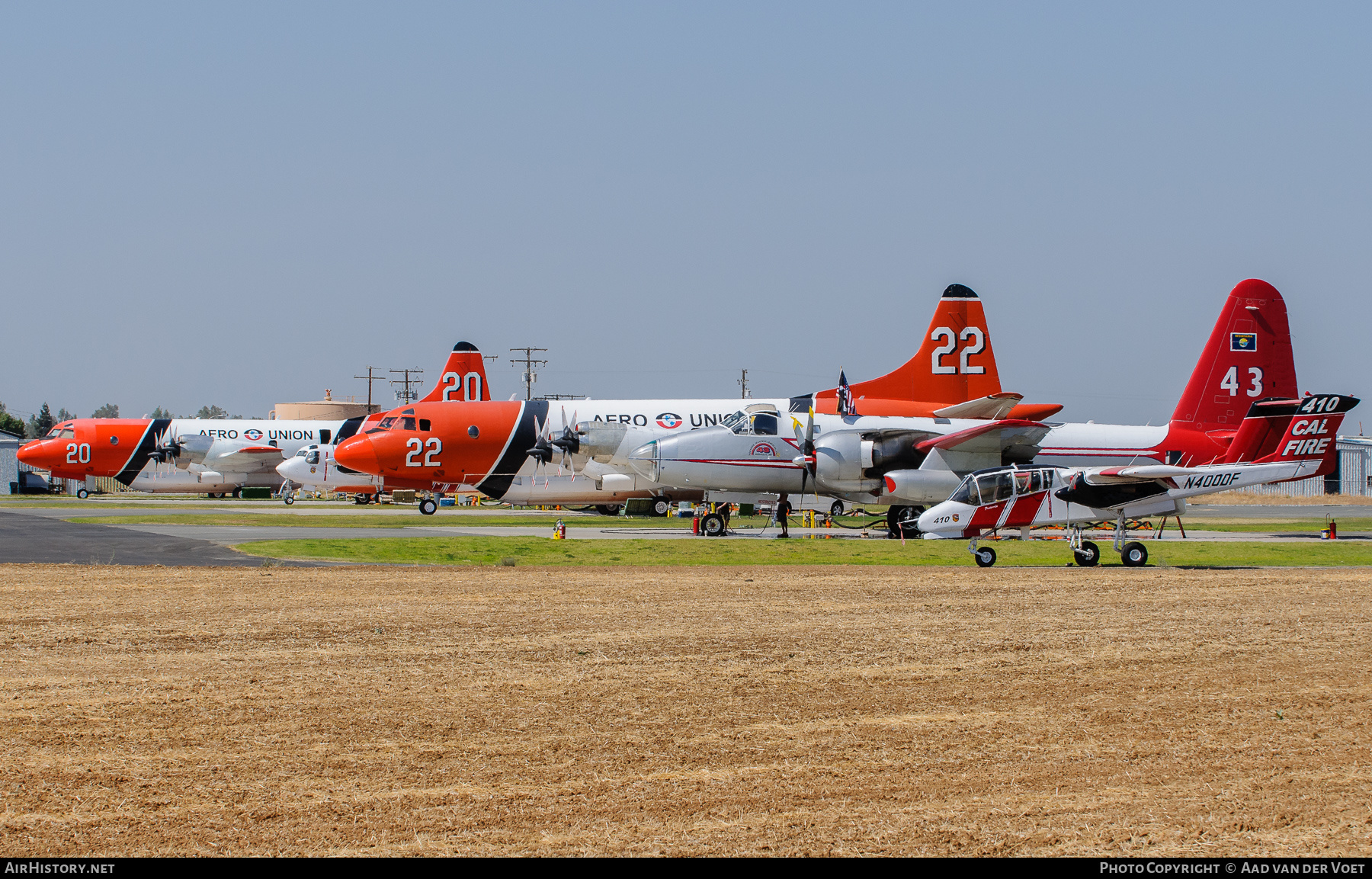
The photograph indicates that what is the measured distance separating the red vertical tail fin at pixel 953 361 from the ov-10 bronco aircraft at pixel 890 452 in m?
2.34

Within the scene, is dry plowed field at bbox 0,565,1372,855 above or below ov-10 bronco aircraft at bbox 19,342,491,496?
below

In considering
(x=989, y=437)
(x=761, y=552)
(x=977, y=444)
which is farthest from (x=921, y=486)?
(x=761, y=552)

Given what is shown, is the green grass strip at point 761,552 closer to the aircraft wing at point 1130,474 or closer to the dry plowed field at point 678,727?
the aircraft wing at point 1130,474

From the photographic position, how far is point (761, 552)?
1038 inches

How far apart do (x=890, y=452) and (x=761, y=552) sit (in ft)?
24.1

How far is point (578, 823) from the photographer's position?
6.68 meters

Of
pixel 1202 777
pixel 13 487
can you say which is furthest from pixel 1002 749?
pixel 13 487

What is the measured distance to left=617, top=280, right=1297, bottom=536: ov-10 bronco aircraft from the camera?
31.7 meters

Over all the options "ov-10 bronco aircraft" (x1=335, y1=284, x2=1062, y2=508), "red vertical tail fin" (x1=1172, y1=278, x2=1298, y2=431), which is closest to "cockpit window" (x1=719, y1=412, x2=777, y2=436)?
"ov-10 bronco aircraft" (x1=335, y1=284, x2=1062, y2=508)

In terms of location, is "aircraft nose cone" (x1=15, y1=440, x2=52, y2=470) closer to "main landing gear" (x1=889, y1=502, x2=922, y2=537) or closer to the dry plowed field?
"main landing gear" (x1=889, y1=502, x2=922, y2=537)

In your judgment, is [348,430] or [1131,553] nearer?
[1131,553]

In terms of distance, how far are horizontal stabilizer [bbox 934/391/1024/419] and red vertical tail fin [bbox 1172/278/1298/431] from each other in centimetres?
673

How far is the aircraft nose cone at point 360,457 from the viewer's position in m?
37.1

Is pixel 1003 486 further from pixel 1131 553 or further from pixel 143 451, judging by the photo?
pixel 143 451
